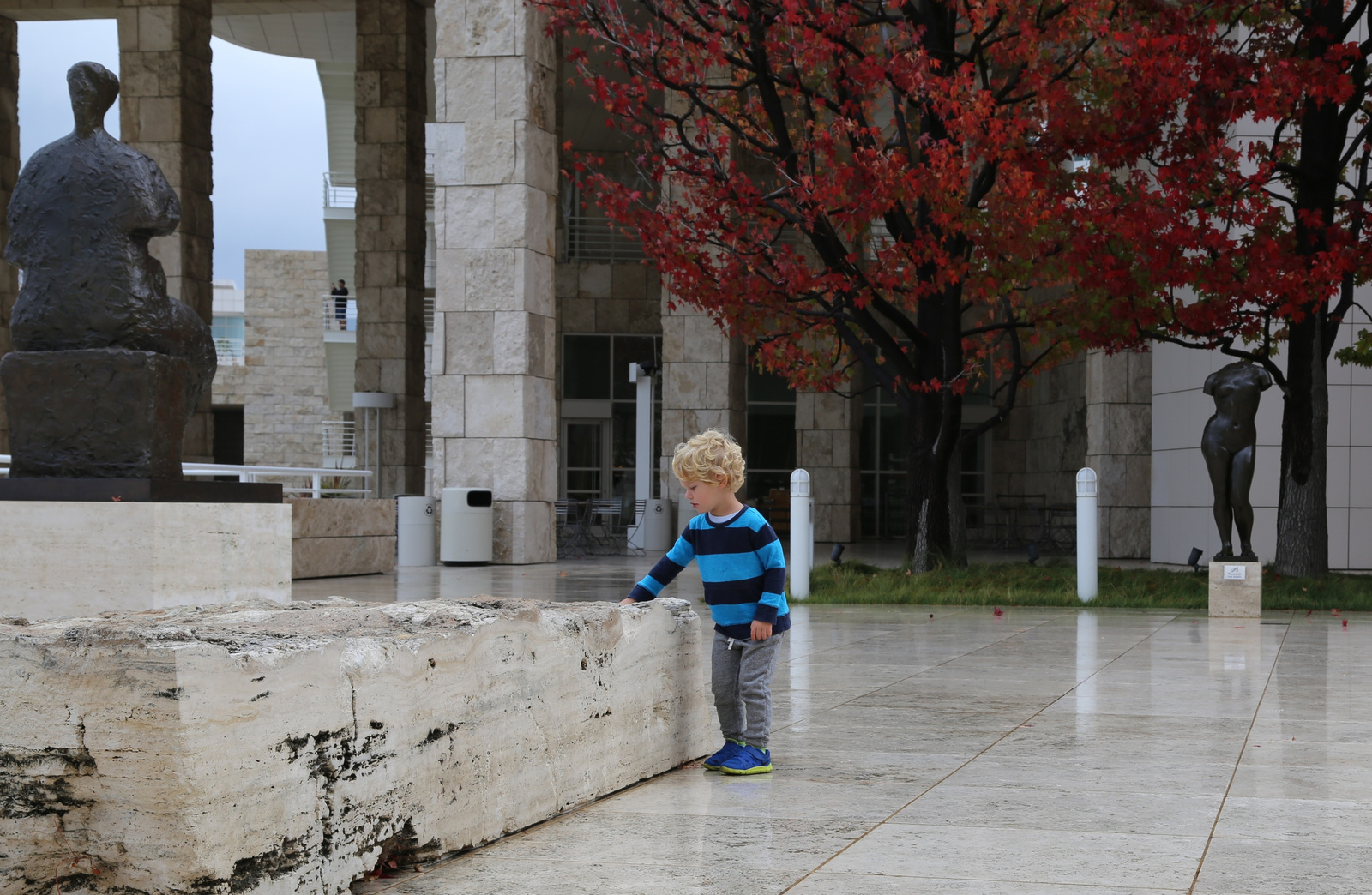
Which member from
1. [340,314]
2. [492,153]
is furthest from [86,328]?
[340,314]

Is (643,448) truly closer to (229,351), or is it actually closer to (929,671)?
(929,671)

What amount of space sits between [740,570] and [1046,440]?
1070 inches

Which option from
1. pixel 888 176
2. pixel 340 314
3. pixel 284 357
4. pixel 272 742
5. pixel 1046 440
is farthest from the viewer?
pixel 284 357

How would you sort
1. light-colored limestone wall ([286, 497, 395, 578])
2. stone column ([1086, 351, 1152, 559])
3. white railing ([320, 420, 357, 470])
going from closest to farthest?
light-colored limestone wall ([286, 497, 395, 578]), stone column ([1086, 351, 1152, 559]), white railing ([320, 420, 357, 470])

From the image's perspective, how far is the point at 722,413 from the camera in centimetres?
2338

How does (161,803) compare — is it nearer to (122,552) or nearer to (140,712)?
(140,712)

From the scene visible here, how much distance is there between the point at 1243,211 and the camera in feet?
46.7

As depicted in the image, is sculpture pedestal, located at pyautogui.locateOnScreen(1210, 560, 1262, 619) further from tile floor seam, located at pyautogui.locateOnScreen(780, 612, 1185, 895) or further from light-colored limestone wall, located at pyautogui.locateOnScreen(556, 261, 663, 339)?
light-colored limestone wall, located at pyautogui.locateOnScreen(556, 261, 663, 339)

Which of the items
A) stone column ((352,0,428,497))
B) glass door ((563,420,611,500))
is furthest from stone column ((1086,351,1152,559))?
glass door ((563,420,611,500))

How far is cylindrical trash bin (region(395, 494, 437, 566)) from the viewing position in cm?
1912

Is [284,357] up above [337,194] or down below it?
below

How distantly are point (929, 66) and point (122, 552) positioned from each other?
9.33 metres

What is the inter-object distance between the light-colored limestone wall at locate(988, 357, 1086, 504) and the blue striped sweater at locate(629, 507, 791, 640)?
2334 cm

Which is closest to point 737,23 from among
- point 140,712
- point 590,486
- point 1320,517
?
point 1320,517
